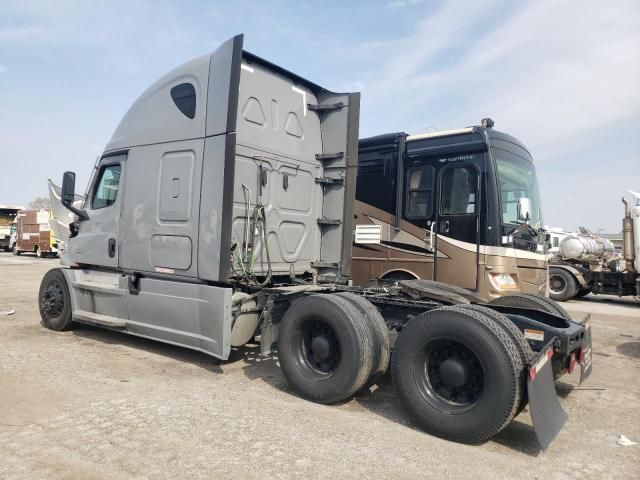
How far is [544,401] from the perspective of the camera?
11.4 ft

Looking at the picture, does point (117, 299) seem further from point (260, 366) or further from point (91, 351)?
point (260, 366)

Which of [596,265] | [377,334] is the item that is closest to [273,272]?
[377,334]

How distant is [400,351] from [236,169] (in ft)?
9.22

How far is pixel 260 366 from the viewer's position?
5.52m

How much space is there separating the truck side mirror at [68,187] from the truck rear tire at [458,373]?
5.33 meters

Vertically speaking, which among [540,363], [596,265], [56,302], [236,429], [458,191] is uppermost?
[458,191]

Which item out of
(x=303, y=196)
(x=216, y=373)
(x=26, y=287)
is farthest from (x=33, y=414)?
(x=26, y=287)

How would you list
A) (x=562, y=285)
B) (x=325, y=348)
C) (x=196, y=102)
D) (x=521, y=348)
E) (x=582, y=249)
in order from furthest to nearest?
(x=582, y=249)
(x=562, y=285)
(x=196, y=102)
(x=325, y=348)
(x=521, y=348)

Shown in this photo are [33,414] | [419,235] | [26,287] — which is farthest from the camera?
[26,287]

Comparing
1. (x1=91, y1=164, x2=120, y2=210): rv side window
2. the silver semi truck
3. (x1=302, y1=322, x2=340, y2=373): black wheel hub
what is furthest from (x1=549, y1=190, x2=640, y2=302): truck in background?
(x1=91, y1=164, x2=120, y2=210): rv side window

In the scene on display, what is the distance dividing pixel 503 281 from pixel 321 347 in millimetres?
3455

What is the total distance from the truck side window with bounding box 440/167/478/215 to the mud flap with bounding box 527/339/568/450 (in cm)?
353

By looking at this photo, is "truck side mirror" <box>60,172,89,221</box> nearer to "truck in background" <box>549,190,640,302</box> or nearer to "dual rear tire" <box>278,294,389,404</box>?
"dual rear tire" <box>278,294,389,404</box>

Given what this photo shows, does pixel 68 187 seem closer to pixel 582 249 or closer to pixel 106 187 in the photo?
pixel 106 187
